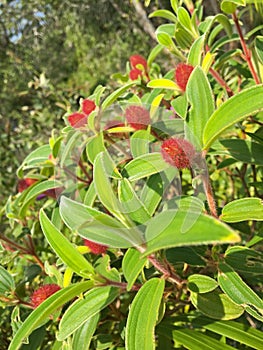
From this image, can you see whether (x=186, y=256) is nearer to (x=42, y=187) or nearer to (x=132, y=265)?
(x=132, y=265)

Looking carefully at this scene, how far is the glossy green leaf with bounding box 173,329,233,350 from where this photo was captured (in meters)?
0.64

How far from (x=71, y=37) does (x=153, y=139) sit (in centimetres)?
360

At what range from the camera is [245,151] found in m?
0.67

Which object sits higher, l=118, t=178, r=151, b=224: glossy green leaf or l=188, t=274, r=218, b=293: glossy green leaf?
l=118, t=178, r=151, b=224: glossy green leaf

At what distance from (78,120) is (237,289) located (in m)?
0.36

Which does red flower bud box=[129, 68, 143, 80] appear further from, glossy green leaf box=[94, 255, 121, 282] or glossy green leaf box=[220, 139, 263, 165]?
glossy green leaf box=[94, 255, 121, 282]

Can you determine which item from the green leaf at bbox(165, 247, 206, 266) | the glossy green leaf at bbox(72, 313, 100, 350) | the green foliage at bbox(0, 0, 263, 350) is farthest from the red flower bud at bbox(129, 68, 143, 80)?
the glossy green leaf at bbox(72, 313, 100, 350)

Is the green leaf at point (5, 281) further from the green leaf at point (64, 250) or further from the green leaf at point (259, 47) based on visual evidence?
the green leaf at point (259, 47)

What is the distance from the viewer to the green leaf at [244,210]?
0.52 metres

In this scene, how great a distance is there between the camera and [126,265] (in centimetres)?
49

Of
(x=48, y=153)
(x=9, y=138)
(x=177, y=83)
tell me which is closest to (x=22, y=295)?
(x=48, y=153)

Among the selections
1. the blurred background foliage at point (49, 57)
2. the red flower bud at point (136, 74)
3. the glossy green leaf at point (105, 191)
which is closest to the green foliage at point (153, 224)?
the glossy green leaf at point (105, 191)

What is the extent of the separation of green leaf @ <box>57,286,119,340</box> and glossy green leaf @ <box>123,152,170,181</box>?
0.14m

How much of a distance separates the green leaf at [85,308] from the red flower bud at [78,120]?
273 mm
